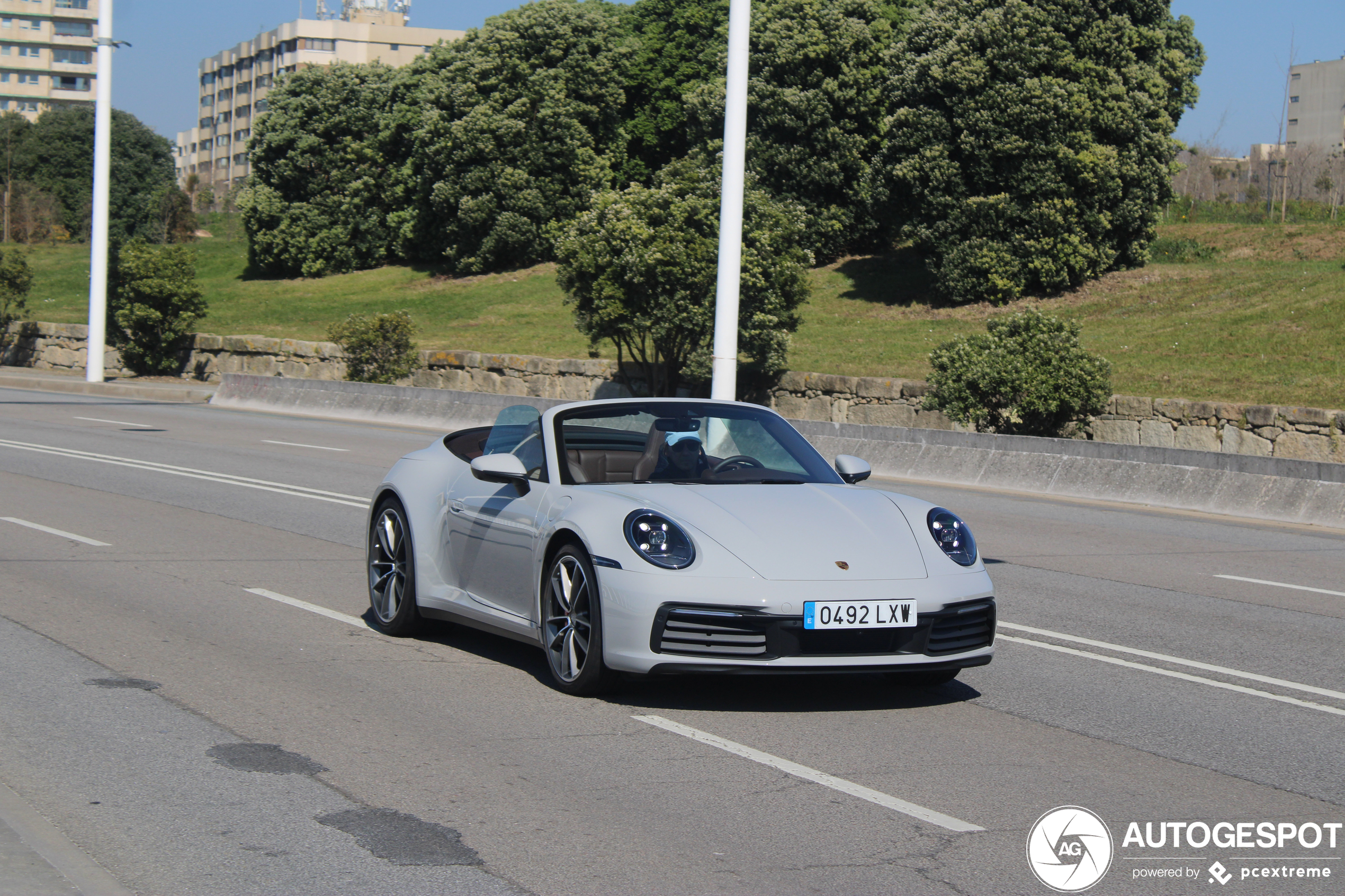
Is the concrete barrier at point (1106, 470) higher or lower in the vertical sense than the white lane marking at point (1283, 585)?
higher

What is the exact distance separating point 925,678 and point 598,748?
190 cm

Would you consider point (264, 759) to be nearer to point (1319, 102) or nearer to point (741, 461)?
point (741, 461)

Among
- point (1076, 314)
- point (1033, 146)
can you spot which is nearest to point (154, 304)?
point (1033, 146)

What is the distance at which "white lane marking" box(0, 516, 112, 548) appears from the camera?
11547 millimetres

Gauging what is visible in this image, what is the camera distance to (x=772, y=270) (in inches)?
1235

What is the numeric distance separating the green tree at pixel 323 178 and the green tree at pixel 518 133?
13.4ft

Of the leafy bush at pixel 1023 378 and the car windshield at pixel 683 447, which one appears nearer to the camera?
the car windshield at pixel 683 447

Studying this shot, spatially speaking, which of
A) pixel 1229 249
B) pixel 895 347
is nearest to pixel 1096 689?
pixel 895 347

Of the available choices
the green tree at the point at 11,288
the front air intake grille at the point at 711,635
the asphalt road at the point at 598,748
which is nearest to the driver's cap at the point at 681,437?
the asphalt road at the point at 598,748

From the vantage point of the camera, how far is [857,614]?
602cm

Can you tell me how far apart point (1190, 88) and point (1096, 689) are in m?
46.7

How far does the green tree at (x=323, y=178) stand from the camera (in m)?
66.2

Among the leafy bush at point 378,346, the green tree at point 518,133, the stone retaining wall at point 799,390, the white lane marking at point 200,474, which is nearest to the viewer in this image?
the white lane marking at point 200,474

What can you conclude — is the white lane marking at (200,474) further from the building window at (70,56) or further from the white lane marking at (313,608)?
the building window at (70,56)
